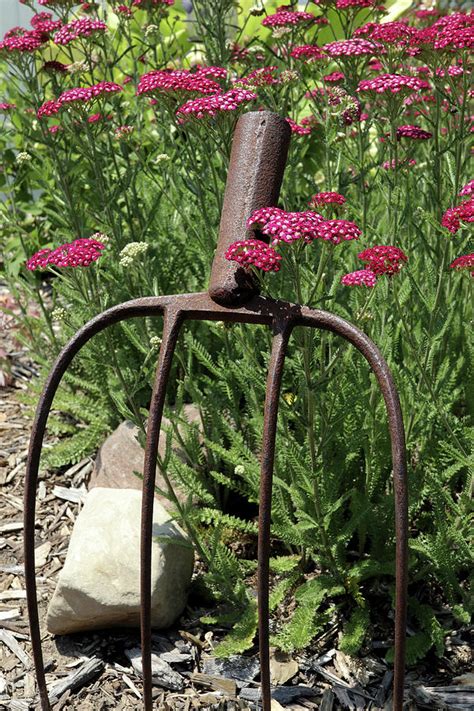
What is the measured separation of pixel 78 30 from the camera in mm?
2053

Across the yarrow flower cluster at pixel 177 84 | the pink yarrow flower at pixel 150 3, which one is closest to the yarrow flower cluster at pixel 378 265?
the yarrow flower cluster at pixel 177 84

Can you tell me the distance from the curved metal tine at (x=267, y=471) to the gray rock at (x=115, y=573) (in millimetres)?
653

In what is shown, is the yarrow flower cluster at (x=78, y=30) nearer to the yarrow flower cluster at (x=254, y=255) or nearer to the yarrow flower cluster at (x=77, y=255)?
the yarrow flower cluster at (x=77, y=255)

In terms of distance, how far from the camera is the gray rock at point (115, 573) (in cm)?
183

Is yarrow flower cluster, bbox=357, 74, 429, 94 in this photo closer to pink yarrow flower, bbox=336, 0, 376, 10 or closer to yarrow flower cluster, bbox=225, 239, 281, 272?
pink yarrow flower, bbox=336, 0, 376, 10

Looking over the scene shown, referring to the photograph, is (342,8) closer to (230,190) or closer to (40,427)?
(230,190)

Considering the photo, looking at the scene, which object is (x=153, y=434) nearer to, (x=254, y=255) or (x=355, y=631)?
(x=254, y=255)

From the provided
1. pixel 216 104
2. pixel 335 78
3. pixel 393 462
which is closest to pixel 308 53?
pixel 335 78

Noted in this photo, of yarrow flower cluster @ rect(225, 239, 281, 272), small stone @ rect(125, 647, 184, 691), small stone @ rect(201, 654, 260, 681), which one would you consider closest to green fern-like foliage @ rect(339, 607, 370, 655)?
small stone @ rect(201, 654, 260, 681)

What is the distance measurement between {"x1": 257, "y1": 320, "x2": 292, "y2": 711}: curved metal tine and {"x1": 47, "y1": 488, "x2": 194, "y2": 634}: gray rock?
25.7 inches

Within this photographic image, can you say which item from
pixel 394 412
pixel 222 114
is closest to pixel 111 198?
pixel 222 114

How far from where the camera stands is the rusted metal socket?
50.5 inches

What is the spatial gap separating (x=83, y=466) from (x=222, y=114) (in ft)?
4.55

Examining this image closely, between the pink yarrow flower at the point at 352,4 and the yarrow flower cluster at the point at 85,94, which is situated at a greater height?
the pink yarrow flower at the point at 352,4
